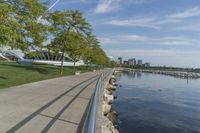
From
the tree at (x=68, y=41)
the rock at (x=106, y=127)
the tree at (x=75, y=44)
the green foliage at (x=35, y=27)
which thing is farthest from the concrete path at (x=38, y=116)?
the tree at (x=75, y=44)

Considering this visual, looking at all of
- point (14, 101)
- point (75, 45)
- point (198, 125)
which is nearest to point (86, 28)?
point (75, 45)

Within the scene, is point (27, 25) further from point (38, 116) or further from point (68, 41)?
point (68, 41)

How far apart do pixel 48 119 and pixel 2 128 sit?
73.1 inches

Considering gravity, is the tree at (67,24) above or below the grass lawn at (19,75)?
above

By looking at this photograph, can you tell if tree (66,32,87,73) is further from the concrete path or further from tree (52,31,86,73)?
the concrete path

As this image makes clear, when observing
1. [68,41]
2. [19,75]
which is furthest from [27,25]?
[68,41]

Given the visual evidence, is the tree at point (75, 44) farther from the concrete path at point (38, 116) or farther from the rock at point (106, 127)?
the rock at point (106, 127)

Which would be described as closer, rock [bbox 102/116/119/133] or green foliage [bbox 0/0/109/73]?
rock [bbox 102/116/119/133]

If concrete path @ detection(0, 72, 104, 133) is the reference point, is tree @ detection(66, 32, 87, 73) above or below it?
above

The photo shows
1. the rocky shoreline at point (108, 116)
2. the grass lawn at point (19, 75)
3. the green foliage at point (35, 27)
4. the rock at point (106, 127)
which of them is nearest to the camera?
the rock at point (106, 127)

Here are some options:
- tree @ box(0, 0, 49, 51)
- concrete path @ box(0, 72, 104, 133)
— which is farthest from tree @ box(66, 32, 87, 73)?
concrete path @ box(0, 72, 104, 133)

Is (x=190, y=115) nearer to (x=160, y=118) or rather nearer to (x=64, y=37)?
(x=160, y=118)

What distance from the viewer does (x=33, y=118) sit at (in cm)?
1016

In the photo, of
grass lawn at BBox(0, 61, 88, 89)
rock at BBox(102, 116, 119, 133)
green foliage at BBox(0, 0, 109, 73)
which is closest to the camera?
rock at BBox(102, 116, 119, 133)
